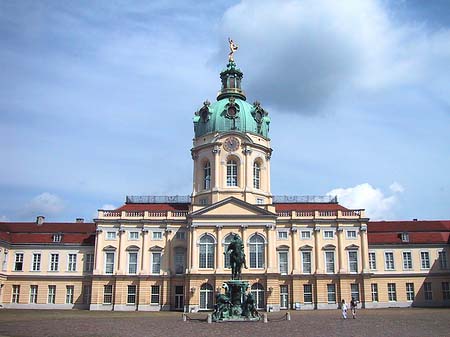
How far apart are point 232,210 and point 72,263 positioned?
22377 mm

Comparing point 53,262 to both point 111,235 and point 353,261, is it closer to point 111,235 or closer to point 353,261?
point 111,235

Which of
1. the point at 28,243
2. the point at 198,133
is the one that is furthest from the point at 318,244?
the point at 28,243

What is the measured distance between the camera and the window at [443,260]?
65.3 meters

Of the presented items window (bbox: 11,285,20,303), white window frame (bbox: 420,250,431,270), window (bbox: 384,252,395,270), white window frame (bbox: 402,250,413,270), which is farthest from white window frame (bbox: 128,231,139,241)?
white window frame (bbox: 420,250,431,270)

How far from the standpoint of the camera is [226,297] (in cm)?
3878

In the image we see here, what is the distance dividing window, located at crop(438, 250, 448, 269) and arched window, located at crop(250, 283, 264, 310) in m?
23.9

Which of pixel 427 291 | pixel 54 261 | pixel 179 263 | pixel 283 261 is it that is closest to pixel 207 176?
pixel 179 263

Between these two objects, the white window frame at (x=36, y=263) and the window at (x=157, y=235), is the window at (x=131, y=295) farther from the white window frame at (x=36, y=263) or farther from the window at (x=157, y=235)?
the white window frame at (x=36, y=263)

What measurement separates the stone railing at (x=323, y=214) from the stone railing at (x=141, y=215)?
12725 millimetres

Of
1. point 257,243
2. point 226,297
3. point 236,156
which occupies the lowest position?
point 226,297

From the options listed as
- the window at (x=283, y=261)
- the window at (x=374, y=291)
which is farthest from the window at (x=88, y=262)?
the window at (x=374, y=291)

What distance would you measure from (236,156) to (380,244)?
21.5 m

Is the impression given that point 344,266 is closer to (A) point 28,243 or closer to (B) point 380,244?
(B) point 380,244

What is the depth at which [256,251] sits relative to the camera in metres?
60.3
